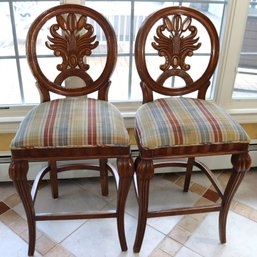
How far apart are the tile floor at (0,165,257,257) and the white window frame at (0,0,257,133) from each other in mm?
401

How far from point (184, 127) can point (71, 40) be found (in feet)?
1.96

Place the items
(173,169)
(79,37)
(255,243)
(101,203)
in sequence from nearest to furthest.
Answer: (79,37) → (255,243) → (101,203) → (173,169)

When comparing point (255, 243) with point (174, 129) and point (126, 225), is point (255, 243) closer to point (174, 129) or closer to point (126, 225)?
point (126, 225)

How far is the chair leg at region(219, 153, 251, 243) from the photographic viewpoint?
1.24 m

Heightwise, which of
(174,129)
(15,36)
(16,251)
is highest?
(15,36)

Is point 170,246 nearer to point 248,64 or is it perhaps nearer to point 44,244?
point 44,244

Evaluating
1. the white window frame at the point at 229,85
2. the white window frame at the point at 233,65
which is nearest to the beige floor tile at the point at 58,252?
the white window frame at the point at 229,85

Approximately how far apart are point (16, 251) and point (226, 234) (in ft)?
3.07

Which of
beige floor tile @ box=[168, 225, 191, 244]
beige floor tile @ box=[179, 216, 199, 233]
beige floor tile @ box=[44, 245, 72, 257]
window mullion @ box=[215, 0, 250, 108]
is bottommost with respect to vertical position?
beige floor tile @ box=[44, 245, 72, 257]

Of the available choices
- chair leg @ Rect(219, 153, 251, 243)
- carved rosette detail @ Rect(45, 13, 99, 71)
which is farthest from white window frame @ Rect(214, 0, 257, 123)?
carved rosette detail @ Rect(45, 13, 99, 71)

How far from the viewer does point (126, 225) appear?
1.54 m

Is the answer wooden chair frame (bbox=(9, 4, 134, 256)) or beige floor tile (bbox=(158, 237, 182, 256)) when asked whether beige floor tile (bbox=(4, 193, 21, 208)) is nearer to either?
wooden chair frame (bbox=(9, 4, 134, 256))

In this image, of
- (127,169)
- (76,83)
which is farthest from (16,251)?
(76,83)

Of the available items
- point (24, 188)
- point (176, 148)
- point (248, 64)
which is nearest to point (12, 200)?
point (24, 188)
